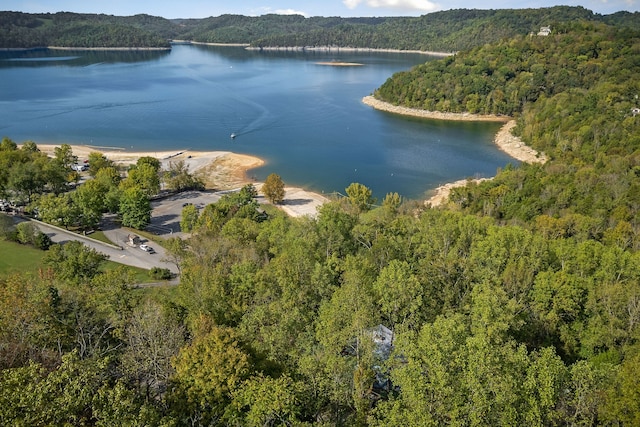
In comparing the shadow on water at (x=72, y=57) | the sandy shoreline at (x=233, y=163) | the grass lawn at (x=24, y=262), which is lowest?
the grass lawn at (x=24, y=262)

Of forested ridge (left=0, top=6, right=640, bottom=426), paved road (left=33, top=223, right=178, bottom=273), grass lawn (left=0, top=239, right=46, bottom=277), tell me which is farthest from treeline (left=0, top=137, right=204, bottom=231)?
forested ridge (left=0, top=6, right=640, bottom=426)

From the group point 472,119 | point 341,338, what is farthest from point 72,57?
point 341,338

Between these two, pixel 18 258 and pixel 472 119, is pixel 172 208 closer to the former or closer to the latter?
pixel 18 258

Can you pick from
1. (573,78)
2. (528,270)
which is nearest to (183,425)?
(528,270)

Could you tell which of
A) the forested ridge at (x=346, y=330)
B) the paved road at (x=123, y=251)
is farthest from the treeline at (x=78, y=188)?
the forested ridge at (x=346, y=330)

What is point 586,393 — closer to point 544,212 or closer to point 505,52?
point 544,212

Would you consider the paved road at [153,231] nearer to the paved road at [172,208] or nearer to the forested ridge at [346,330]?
the paved road at [172,208]
